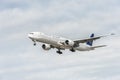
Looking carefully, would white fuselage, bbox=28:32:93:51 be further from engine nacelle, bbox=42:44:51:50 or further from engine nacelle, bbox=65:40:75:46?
engine nacelle, bbox=42:44:51:50

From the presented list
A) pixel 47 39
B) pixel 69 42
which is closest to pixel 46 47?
pixel 69 42

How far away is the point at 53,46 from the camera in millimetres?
164875

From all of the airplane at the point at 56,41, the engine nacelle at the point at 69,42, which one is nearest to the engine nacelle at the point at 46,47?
the airplane at the point at 56,41

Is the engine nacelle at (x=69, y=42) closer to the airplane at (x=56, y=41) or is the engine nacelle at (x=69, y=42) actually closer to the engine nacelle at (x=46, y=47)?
the airplane at (x=56, y=41)

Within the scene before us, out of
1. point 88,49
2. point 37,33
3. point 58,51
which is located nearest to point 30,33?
point 37,33

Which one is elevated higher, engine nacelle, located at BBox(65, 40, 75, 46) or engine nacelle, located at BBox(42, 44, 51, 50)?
engine nacelle, located at BBox(65, 40, 75, 46)

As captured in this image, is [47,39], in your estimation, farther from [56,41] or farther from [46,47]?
[46,47]

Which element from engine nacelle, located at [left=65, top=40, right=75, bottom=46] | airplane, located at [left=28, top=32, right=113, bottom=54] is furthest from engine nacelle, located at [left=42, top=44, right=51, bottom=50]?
engine nacelle, located at [left=65, top=40, right=75, bottom=46]

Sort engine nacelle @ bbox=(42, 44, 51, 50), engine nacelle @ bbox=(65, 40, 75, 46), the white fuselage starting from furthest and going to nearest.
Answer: engine nacelle @ bbox=(42, 44, 51, 50), engine nacelle @ bbox=(65, 40, 75, 46), the white fuselage

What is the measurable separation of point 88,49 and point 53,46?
56.0 ft

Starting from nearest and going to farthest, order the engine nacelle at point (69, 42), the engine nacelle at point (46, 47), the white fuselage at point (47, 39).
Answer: the white fuselage at point (47, 39)
the engine nacelle at point (69, 42)
the engine nacelle at point (46, 47)

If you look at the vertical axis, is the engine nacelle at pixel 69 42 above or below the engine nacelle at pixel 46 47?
above

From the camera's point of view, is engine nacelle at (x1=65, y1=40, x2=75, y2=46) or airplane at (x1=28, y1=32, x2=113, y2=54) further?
engine nacelle at (x1=65, y1=40, x2=75, y2=46)

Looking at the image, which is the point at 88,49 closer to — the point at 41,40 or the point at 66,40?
the point at 66,40
